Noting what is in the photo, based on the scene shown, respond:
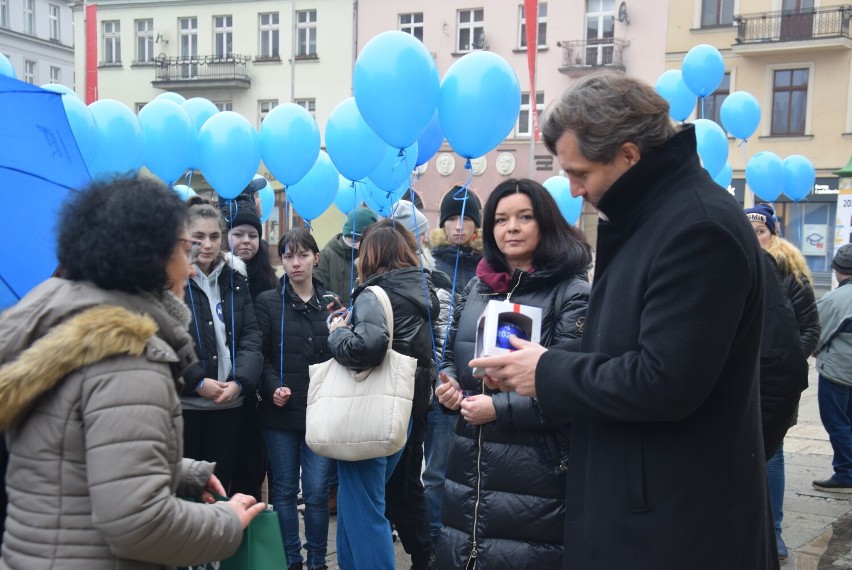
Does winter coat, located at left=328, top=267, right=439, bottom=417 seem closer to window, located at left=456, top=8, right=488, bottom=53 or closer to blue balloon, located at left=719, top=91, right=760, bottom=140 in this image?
blue balloon, located at left=719, top=91, right=760, bottom=140

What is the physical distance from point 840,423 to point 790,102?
76.3 feet

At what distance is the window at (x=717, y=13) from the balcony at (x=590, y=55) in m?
2.54

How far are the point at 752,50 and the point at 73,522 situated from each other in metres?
28.8

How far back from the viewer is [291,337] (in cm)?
521

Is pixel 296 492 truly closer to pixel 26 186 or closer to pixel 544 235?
pixel 544 235

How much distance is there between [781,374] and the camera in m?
4.02

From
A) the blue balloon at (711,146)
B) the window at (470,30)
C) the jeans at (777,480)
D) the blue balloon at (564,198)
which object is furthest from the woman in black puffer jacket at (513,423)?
the window at (470,30)

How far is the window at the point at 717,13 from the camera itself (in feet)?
93.5

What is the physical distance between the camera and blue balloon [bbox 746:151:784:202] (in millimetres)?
11586

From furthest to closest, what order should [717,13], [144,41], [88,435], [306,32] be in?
[144,41] → [306,32] → [717,13] → [88,435]

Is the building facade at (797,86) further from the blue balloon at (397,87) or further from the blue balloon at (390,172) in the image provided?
the blue balloon at (397,87)

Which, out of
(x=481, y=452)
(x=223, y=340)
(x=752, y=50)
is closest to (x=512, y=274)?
(x=481, y=452)

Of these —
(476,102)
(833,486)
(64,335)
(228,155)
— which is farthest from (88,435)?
(833,486)

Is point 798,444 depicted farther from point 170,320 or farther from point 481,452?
point 170,320
